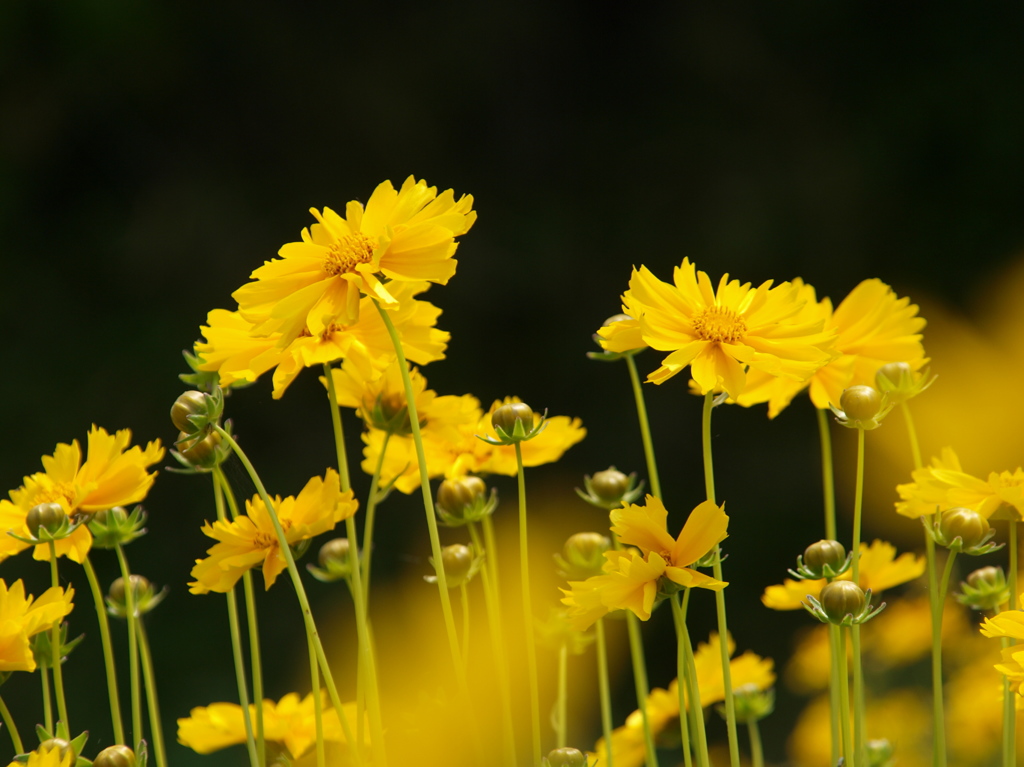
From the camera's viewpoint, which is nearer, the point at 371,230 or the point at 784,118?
the point at 371,230

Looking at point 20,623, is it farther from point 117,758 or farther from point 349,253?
point 349,253

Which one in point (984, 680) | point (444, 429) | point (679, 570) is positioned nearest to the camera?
point (679, 570)

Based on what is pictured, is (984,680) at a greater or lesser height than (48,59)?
lesser

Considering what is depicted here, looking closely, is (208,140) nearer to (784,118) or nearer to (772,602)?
(784,118)

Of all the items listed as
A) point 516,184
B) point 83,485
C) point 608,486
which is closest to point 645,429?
point 608,486

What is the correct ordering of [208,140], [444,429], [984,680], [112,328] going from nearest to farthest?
[444,429], [984,680], [112,328], [208,140]

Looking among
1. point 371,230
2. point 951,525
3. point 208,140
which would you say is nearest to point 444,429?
point 371,230

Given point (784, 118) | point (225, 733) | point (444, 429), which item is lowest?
point (225, 733)
